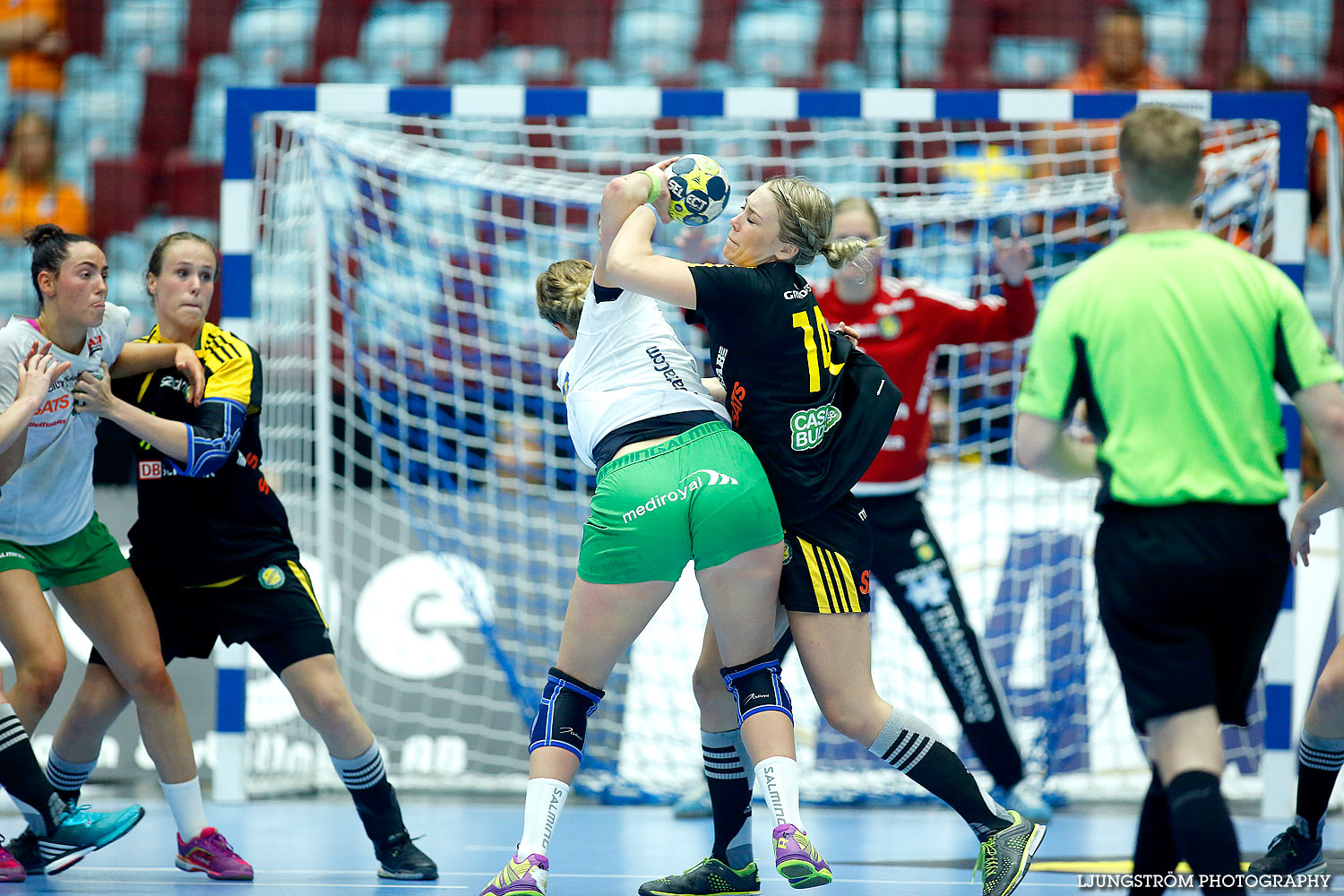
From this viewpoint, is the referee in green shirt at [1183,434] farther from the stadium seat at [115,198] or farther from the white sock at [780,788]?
the stadium seat at [115,198]

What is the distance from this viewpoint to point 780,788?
305 cm

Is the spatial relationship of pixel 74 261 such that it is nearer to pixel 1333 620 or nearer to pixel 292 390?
pixel 292 390

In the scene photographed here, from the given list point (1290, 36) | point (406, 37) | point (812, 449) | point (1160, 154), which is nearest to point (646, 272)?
point (812, 449)

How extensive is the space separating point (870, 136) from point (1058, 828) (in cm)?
283

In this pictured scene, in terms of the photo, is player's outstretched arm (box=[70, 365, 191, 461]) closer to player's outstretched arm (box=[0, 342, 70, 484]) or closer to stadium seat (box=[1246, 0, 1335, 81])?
player's outstretched arm (box=[0, 342, 70, 484])

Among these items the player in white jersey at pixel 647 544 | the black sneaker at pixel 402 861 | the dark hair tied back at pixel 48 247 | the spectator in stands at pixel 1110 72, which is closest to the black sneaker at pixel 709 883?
the player in white jersey at pixel 647 544

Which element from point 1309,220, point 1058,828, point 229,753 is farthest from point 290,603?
point 1309,220

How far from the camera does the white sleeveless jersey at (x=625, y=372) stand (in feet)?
10.6

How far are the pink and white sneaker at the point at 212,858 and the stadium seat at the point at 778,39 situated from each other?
280 inches

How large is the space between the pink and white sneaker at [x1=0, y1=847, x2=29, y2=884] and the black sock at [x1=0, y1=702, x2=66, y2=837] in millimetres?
139

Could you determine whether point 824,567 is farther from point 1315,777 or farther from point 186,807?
point 186,807

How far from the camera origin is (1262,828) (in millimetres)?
4793

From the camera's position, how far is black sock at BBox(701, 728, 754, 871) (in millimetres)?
3457

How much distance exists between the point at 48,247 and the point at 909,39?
23.7 ft
